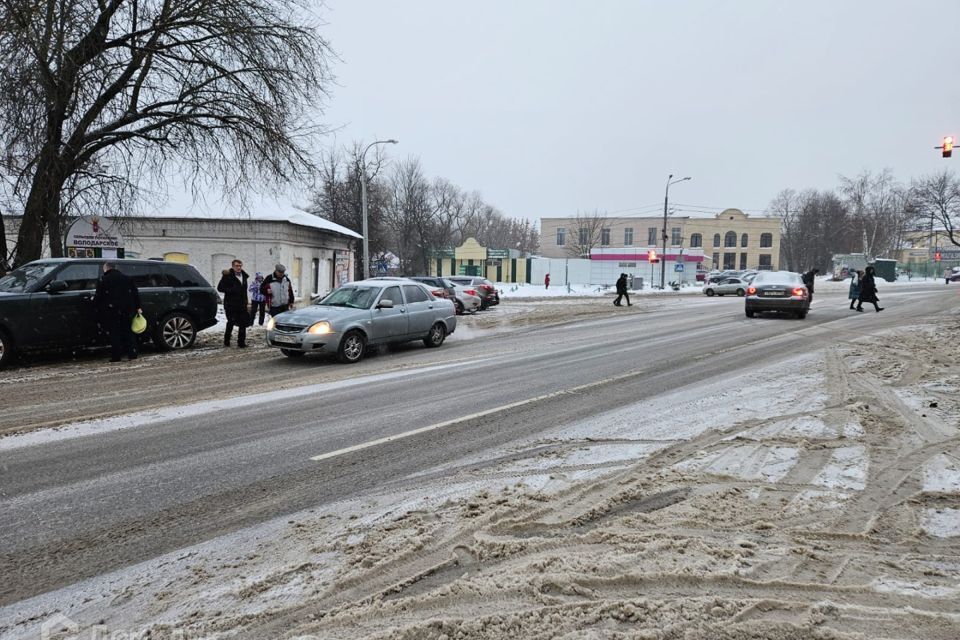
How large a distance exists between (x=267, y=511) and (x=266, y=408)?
3363mm

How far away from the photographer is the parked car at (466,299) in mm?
24623

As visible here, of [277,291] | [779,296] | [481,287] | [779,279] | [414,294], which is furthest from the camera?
[481,287]

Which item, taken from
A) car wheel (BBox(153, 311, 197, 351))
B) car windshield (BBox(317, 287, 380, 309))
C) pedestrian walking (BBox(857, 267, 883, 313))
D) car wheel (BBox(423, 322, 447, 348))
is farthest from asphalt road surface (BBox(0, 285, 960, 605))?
pedestrian walking (BBox(857, 267, 883, 313))

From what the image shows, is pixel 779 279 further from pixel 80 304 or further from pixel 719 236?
pixel 719 236

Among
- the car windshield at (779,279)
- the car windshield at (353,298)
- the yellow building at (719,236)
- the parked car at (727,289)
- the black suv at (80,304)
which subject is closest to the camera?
the black suv at (80,304)

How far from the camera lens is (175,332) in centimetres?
1298

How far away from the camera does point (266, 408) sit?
24.6ft

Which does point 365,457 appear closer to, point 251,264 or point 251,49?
point 251,49

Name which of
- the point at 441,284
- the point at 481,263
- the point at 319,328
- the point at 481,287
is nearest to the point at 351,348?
the point at 319,328

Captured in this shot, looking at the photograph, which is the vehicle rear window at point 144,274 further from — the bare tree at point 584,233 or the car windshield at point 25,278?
the bare tree at point 584,233

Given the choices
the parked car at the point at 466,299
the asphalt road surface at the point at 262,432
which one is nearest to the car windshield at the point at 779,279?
the asphalt road surface at the point at 262,432

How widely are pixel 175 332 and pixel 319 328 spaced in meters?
3.97

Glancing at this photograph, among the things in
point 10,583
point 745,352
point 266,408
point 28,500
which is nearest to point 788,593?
point 10,583

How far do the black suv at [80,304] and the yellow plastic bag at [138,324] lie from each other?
704 mm
